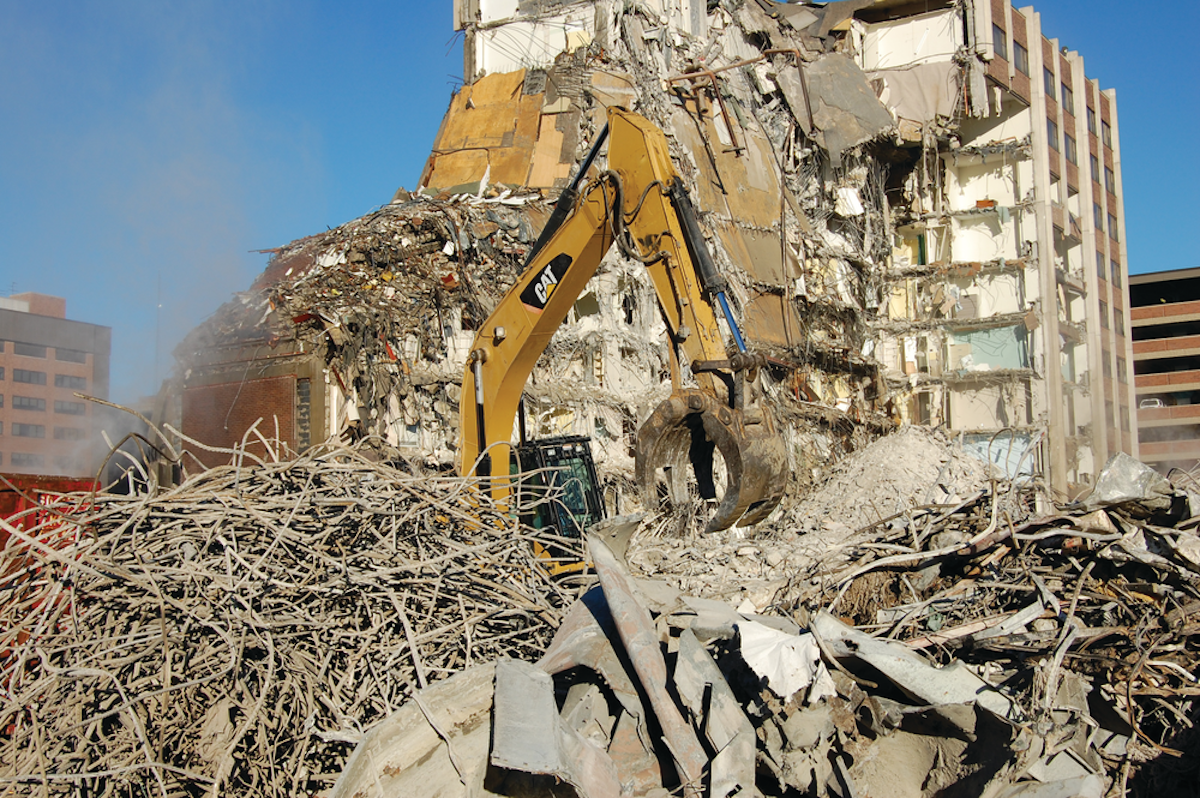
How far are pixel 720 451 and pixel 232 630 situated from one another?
8.80 ft

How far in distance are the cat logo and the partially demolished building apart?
1517mm

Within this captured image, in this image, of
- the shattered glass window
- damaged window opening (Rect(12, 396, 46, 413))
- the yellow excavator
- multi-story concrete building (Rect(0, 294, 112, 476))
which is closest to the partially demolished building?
the yellow excavator

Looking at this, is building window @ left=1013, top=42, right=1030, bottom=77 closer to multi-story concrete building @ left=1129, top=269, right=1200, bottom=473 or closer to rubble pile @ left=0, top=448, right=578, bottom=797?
multi-story concrete building @ left=1129, top=269, right=1200, bottom=473

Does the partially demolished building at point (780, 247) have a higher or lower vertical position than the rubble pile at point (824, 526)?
higher

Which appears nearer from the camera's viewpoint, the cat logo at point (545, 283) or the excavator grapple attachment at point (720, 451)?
the excavator grapple attachment at point (720, 451)

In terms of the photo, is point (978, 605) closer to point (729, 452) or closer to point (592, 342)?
point (729, 452)

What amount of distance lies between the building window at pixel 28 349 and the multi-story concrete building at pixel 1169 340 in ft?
149

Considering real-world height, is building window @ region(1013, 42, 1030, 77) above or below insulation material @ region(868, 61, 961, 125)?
above

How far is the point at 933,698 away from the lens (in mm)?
3309

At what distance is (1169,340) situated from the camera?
141 feet

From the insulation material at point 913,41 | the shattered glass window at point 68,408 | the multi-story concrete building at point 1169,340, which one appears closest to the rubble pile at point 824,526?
the insulation material at point 913,41

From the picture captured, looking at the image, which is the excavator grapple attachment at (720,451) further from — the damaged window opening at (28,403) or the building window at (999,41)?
the damaged window opening at (28,403)

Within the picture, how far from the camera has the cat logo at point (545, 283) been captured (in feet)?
21.5

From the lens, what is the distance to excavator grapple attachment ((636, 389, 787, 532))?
4.71m
